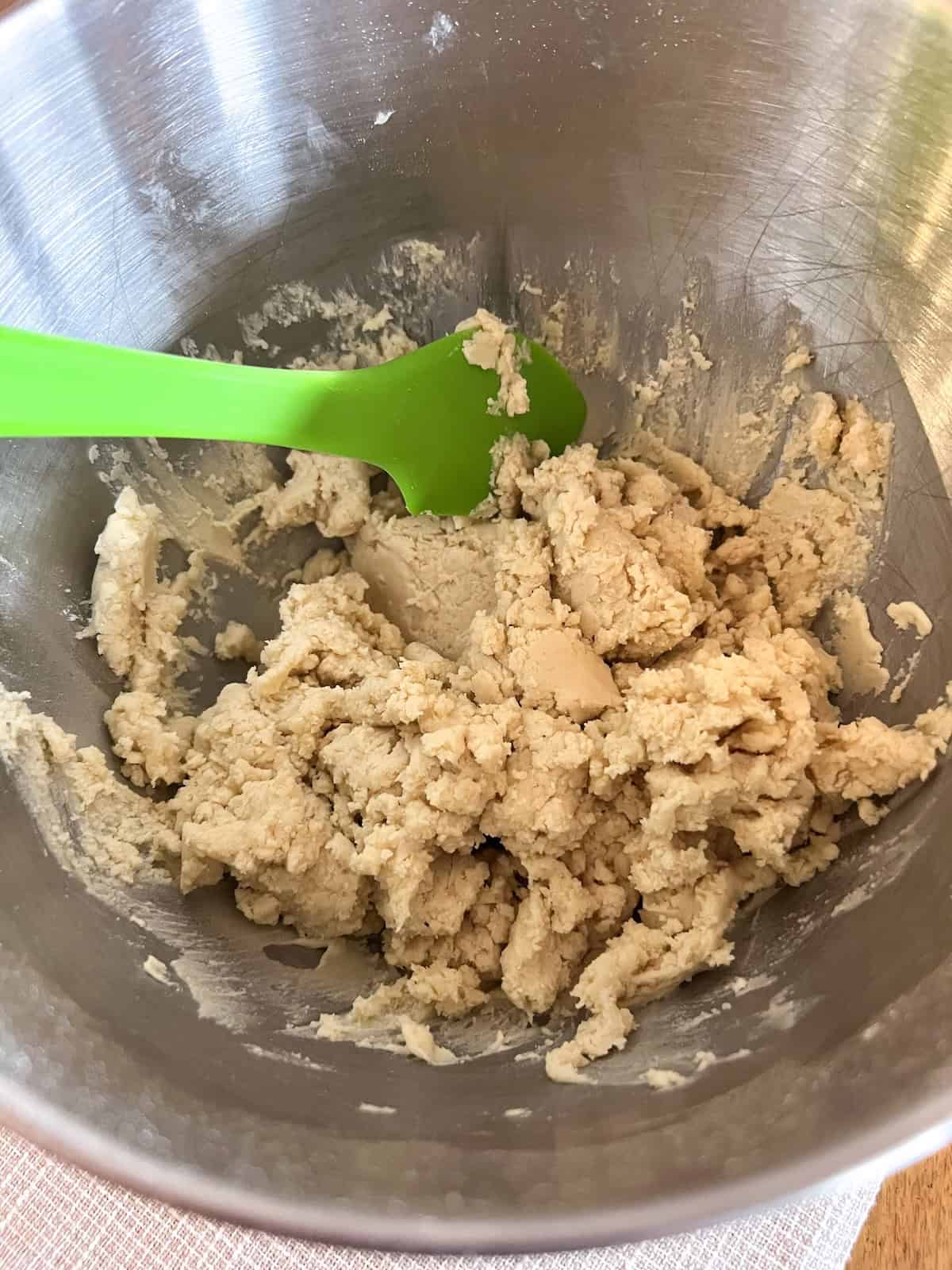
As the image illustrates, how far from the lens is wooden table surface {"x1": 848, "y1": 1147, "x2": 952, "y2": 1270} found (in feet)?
4.96

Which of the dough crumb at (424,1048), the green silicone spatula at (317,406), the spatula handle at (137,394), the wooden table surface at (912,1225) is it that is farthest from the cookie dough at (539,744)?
the wooden table surface at (912,1225)

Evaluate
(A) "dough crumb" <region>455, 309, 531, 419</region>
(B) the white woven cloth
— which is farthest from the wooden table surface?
(A) "dough crumb" <region>455, 309, 531, 419</region>

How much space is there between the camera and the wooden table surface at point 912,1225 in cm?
151

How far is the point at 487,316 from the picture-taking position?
1.80m

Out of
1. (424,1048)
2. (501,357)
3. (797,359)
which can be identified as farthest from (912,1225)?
(501,357)

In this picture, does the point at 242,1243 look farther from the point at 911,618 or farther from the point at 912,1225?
the point at 911,618

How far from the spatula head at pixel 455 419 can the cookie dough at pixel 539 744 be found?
5 centimetres

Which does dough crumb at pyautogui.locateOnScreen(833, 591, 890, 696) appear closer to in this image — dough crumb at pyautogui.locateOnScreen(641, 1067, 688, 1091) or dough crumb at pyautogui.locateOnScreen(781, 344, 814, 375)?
dough crumb at pyautogui.locateOnScreen(781, 344, 814, 375)

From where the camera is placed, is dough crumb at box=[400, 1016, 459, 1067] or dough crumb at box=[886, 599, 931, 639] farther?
dough crumb at box=[886, 599, 931, 639]

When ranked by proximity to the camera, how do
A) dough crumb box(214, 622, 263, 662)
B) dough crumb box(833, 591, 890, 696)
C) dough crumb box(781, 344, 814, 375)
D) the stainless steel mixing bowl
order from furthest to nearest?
1. dough crumb box(214, 622, 263, 662)
2. dough crumb box(781, 344, 814, 375)
3. dough crumb box(833, 591, 890, 696)
4. the stainless steel mixing bowl

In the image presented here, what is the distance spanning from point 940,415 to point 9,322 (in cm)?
162

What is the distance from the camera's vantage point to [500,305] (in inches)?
78.2

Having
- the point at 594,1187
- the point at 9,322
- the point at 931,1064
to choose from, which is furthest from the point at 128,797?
the point at 931,1064

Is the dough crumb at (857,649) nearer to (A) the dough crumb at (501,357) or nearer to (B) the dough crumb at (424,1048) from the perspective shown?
(A) the dough crumb at (501,357)
